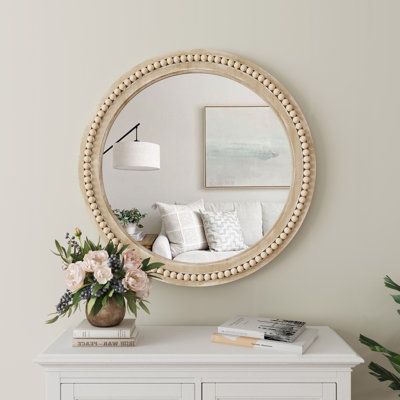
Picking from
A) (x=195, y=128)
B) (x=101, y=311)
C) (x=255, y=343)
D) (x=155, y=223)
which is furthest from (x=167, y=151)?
(x=255, y=343)

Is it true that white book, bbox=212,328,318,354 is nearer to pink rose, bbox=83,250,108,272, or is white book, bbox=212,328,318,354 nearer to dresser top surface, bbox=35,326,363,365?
dresser top surface, bbox=35,326,363,365

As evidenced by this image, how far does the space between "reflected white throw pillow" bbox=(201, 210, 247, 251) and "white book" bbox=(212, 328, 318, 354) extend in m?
0.36

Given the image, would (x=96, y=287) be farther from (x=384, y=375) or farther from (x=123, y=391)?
(x=384, y=375)

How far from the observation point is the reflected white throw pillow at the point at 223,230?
6.23 feet

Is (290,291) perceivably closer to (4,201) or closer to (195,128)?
(195,128)

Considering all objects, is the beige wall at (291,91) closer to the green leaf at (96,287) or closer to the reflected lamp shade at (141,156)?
the reflected lamp shade at (141,156)

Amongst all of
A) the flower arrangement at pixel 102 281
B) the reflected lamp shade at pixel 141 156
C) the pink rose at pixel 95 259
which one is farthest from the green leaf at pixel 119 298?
the reflected lamp shade at pixel 141 156

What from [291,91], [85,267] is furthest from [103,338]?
[291,91]

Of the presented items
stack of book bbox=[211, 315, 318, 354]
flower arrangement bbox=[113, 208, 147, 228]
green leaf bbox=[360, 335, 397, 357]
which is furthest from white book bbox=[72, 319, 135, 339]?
green leaf bbox=[360, 335, 397, 357]

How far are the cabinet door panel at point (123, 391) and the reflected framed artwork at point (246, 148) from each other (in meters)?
0.74

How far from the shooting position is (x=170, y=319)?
1.96 metres

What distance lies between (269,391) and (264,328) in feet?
0.64

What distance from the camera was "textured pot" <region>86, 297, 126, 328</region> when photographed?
165 centimetres

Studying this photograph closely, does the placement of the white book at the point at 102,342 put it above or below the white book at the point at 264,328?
below
